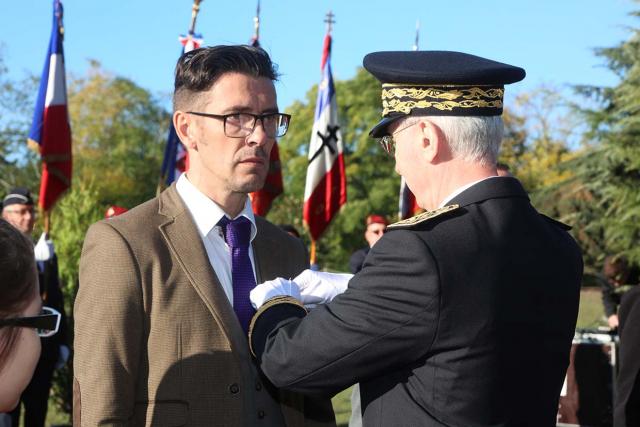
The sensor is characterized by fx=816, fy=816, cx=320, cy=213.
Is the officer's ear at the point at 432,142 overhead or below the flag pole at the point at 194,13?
below

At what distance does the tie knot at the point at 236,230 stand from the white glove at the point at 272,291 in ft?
1.14

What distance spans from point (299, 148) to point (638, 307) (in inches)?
1636

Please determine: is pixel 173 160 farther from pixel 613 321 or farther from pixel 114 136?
pixel 114 136

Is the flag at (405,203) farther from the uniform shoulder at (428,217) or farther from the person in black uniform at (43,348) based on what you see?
the uniform shoulder at (428,217)

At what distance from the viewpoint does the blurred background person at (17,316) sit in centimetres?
208

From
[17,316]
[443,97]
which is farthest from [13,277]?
[443,97]

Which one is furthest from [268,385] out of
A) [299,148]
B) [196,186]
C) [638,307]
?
[299,148]

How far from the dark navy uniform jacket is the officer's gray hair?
0.32ft

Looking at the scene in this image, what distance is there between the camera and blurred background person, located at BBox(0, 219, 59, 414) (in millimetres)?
2076

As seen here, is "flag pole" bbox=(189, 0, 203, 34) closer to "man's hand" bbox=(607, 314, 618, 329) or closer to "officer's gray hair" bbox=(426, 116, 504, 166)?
"man's hand" bbox=(607, 314, 618, 329)

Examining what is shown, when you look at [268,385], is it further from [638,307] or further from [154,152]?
[154,152]

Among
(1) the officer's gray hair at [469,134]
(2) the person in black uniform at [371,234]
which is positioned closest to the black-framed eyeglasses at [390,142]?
(1) the officer's gray hair at [469,134]

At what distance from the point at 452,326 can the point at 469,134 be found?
1.85 ft

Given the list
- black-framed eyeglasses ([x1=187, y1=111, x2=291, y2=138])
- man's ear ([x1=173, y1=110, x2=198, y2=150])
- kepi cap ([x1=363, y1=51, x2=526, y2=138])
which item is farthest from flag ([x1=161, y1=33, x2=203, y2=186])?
kepi cap ([x1=363, y1=51, x2=526, y2=138])
